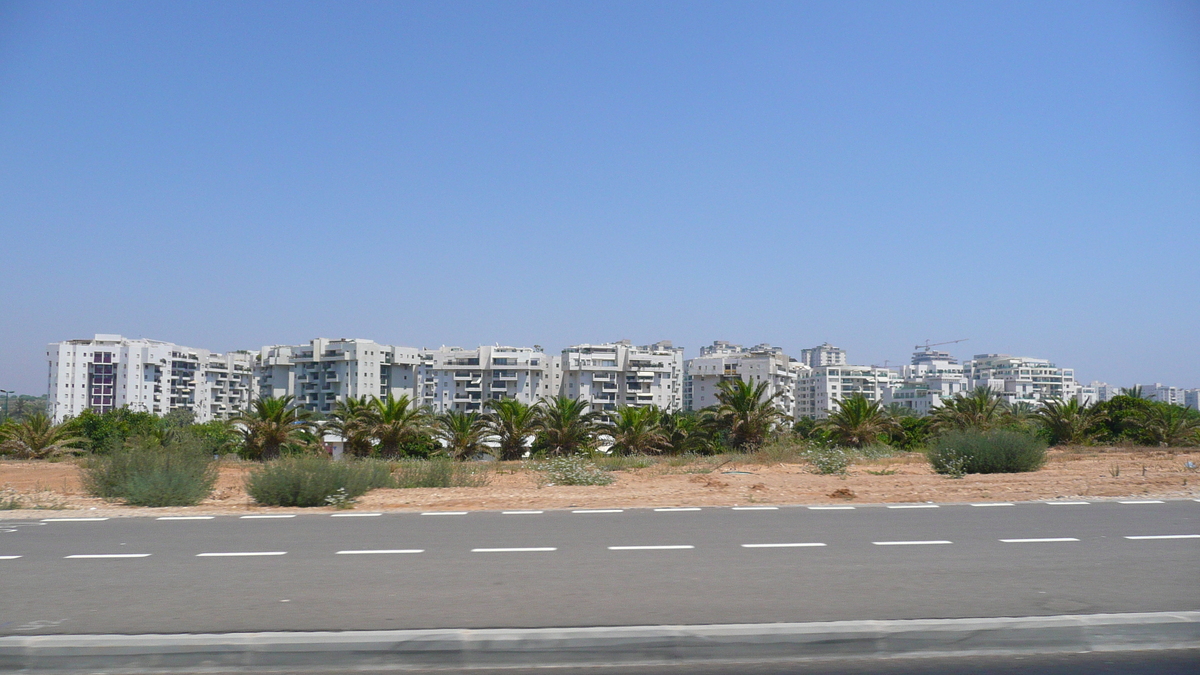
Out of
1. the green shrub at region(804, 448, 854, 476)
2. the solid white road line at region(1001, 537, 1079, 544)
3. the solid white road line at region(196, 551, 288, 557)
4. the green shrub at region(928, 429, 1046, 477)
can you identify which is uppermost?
the solid white road line at region(1001, 537, 1079, 544)

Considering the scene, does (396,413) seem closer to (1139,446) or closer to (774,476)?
(774,476)

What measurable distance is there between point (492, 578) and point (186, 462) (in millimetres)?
11432

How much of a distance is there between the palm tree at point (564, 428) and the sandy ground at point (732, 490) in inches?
547

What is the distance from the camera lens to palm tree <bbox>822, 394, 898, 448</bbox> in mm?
42094

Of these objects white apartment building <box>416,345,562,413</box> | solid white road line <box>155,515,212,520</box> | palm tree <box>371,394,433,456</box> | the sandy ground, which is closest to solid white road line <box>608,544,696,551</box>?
the sandy ground

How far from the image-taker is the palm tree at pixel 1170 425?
36.5 m

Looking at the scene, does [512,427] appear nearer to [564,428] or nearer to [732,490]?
[564,428]

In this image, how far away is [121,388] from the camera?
16000 cm

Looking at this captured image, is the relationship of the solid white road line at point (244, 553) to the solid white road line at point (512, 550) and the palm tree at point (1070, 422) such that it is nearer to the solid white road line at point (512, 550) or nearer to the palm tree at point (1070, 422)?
the solid white road line at point (512, 550)

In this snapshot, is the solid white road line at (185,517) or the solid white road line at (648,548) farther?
the solid white road line at (185,517)

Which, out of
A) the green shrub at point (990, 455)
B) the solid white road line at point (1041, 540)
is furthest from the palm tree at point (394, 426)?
the solid white road line at point (1041, 540)

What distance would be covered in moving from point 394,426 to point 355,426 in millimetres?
1820

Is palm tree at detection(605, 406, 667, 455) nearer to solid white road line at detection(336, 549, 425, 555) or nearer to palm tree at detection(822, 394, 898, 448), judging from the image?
palm tree at detection(822, 394, 898, 448)

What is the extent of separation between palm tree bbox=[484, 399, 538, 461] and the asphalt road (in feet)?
94.5
